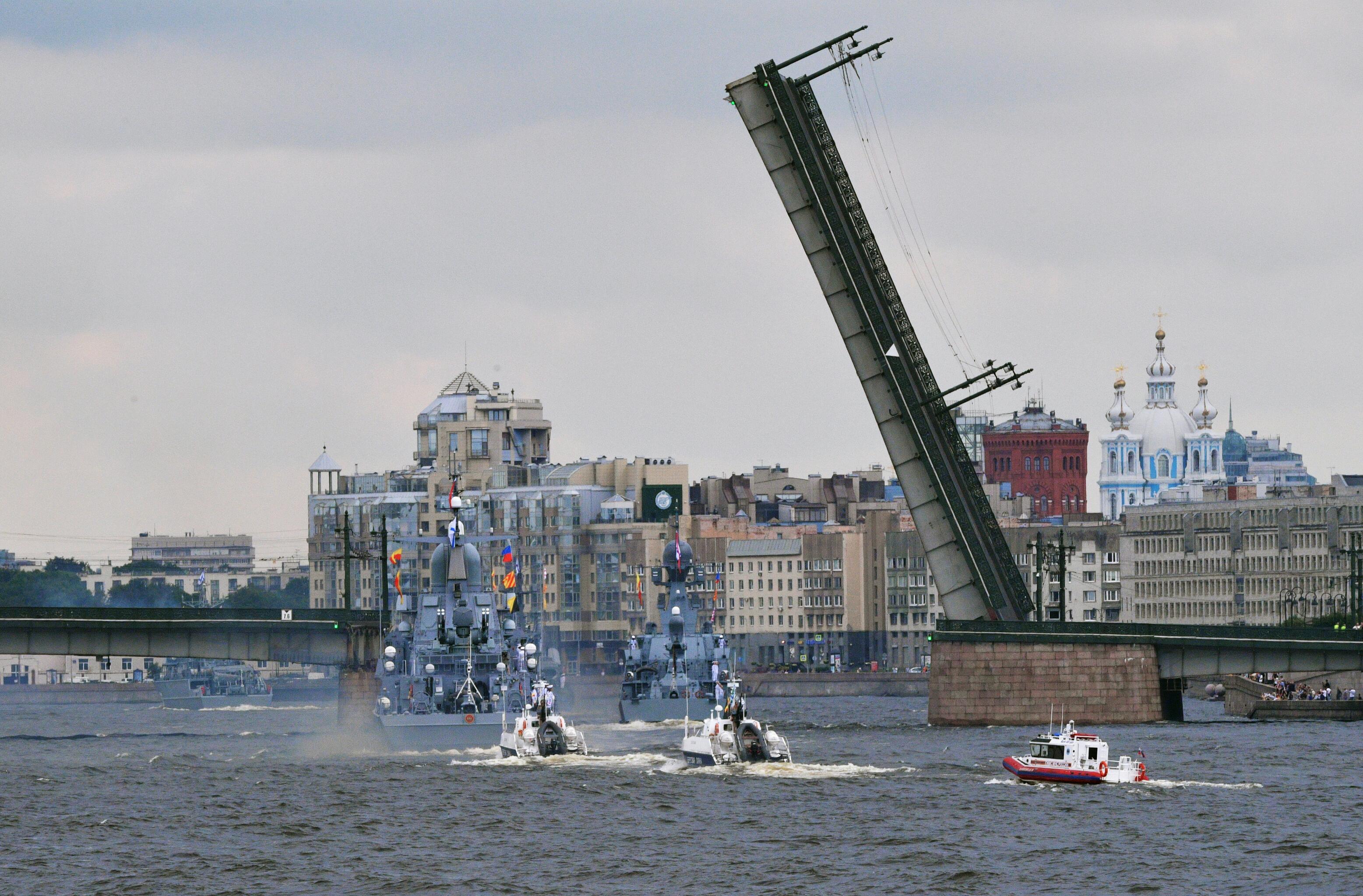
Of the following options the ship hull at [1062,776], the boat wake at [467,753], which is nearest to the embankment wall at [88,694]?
the boat wake at [467,753]

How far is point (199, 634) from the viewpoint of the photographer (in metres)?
87.1

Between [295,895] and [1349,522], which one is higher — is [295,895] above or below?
below

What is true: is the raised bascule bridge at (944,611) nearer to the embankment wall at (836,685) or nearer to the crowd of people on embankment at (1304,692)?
the crowd of people on embankment at (1304,692)

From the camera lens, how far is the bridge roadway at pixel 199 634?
85.3 meters

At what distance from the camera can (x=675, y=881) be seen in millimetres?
43312

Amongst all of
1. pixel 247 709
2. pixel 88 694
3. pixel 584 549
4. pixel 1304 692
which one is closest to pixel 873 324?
pixel 1304 692

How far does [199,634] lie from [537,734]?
25.8 m

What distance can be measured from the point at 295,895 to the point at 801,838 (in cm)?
947

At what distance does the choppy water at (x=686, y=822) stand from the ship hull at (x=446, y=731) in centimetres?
40

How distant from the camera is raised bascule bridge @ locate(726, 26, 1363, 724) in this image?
68.4 m

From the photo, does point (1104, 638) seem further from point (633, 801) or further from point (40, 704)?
point (40, 704)

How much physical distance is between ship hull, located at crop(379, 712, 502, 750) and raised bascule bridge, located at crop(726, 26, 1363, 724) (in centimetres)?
1137

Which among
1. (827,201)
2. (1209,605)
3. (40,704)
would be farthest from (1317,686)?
(40,704)

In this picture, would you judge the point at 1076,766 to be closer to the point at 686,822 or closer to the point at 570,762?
the point at 686,822
